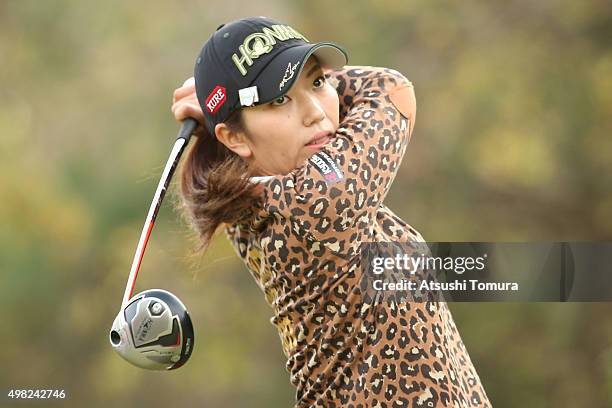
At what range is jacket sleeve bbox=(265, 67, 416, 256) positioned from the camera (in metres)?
1.66

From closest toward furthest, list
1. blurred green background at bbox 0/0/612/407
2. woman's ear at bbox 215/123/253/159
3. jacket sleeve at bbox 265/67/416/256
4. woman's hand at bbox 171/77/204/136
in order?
jacket sleeve at bbox 265/67/416/256 → woman's ear at bbox 215/123/253/159 → woman's hand at bbox 171/77/204/136 → blurred green background at bbox 0/0/612/407

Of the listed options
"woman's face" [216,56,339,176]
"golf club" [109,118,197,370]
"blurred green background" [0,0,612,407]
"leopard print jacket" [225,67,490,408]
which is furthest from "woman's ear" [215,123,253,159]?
"blurred green background" [0,0,612,407]

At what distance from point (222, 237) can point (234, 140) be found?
12.6ft

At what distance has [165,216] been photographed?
5879 millimetres

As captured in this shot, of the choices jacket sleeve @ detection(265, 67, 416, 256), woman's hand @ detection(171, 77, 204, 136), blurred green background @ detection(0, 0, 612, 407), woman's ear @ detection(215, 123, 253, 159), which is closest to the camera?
jacket sleeve @ detection(265, 67, 416, 256)

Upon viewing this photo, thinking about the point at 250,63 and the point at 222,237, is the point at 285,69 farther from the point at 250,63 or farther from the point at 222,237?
the point at 222,237

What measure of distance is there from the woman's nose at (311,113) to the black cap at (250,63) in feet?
0.19

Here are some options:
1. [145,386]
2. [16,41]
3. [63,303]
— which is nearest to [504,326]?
[145,386]

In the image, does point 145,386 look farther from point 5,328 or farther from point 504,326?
point 504,326

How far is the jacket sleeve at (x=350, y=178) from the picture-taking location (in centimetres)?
166

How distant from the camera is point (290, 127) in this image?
173 centimetres

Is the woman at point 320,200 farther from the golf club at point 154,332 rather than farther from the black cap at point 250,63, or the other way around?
the golf club at point 154,332

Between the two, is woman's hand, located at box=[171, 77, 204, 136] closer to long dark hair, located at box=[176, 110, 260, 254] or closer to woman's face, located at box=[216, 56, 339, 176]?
long dark hair, located at box=[176, 110, 260, 254]

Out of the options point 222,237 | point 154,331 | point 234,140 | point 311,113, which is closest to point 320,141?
point 311,113
